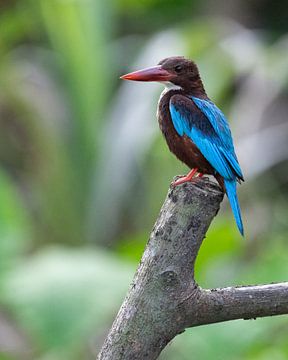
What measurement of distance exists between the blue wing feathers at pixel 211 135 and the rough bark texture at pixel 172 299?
0.46 m

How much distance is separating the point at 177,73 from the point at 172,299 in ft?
2.68

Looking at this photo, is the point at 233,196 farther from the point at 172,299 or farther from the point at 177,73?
the point at 172,299

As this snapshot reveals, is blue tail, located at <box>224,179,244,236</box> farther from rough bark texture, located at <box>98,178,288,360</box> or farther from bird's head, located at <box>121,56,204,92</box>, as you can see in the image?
rough bark texture, located at <box>98,178,288,360</box>

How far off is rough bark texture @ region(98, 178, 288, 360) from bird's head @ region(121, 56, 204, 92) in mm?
686

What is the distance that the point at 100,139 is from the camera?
209 inches

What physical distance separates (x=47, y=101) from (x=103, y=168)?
53 cm

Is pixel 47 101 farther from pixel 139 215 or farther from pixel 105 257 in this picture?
pixel 105 257

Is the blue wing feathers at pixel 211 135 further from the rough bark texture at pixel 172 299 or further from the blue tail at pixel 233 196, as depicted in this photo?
the rough bark texture at pixel 172 299

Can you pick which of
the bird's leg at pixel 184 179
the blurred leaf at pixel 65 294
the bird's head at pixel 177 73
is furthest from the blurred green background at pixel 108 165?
the bird's leg at pixel 184 179

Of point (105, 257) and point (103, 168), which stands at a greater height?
point (103, 168)

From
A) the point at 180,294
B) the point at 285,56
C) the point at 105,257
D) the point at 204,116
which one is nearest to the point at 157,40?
the point at 285,56

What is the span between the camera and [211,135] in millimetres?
2541

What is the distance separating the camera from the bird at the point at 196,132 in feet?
8.13

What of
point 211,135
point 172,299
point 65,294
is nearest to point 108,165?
point 65,294
